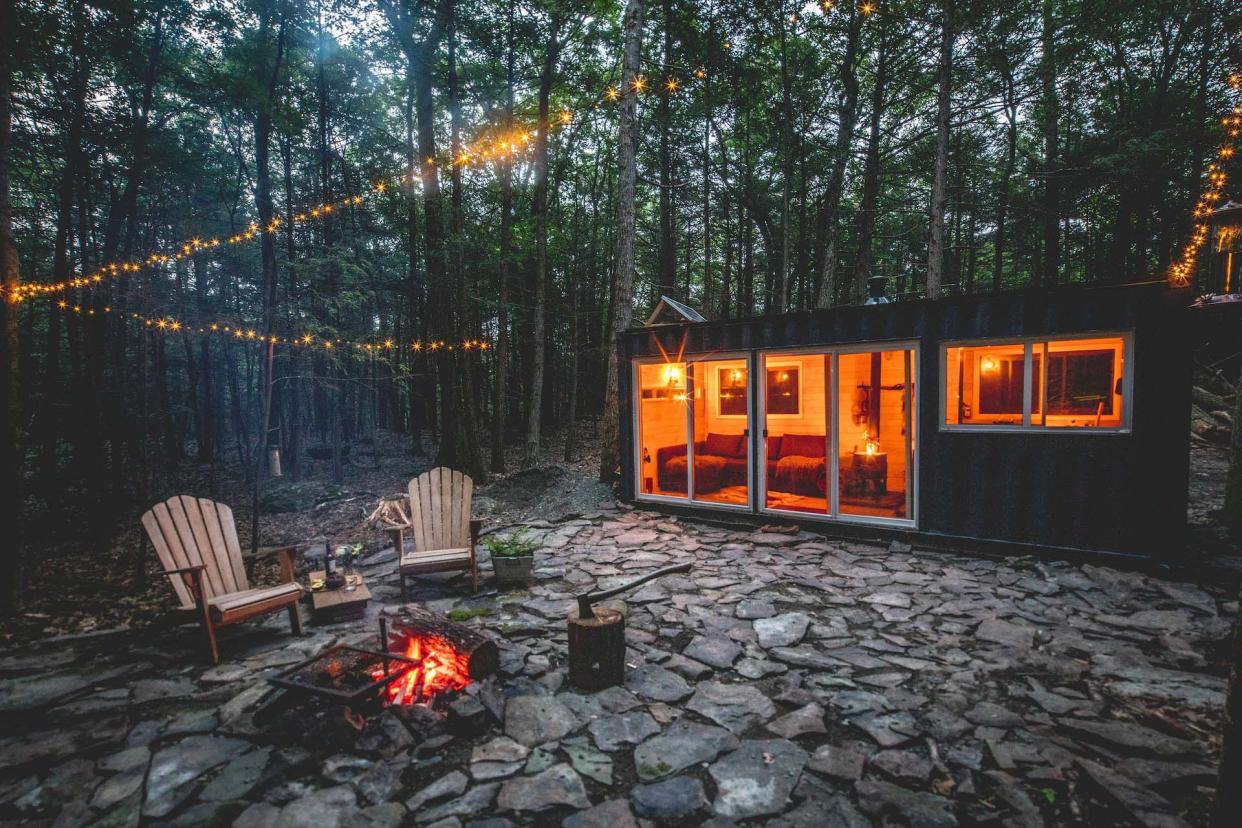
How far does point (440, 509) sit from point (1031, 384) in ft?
20.8

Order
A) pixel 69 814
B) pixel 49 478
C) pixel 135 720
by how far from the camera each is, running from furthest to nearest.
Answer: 1. pixel 49 478
2. pixel 135 720
3. pixel 69 814

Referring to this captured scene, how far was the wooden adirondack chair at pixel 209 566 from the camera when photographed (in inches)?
135

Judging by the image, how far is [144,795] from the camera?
219 cm

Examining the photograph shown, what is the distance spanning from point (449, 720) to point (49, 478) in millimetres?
10528

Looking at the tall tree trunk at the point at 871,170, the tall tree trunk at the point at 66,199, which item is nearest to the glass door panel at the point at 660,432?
the tall tree trunk at the point at 871,170

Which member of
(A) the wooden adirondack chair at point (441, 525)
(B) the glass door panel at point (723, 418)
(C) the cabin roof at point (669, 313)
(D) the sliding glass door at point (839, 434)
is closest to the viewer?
(A) the wooden adirondack chair at point (441, 525)

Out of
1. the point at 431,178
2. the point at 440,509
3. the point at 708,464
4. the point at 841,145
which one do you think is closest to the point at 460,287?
the point at 431,178

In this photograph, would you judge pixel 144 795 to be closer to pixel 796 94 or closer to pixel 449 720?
pixel 449 720

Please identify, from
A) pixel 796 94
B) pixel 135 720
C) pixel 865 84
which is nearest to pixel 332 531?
pixel 135 720

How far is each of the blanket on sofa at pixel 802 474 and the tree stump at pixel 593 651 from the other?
5.32 metres

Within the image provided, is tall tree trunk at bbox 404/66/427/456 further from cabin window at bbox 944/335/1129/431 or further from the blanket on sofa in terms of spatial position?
cabin window at bbox 944/335/1129/431

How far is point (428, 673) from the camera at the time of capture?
3062mm

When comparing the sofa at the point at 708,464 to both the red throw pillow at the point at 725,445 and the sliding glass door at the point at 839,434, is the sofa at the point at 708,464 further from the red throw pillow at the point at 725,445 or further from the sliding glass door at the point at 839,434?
the sliding glass door at the point at 839,434

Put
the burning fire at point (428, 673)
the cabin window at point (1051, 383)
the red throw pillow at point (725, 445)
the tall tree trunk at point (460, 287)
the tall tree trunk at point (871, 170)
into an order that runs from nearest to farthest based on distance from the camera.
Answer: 1. the burning fire at point (428, 673)
2. the cabin window at point (1051, 383)
3. the red throw pillow at point (725, 445)
4. the tall tree trunk at point (460, 287)
5. the tall tree trunk at point (871, 170)
